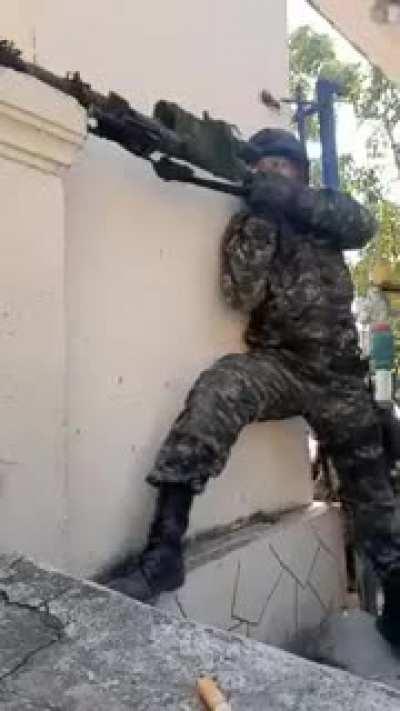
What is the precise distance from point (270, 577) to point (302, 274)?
126 cm

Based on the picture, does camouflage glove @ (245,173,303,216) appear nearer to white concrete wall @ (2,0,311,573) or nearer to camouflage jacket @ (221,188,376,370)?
camouflage jacket @ (221,188,376,370)

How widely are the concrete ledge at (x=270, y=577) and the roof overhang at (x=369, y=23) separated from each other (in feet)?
6.03

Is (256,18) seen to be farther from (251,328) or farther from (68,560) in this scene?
(68,560)

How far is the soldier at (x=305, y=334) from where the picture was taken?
3412 millimetres

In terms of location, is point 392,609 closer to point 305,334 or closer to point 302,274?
point 305,334

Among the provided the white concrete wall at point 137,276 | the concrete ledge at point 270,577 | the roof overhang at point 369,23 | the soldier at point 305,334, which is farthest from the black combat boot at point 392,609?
the roof overhang at point 369,23

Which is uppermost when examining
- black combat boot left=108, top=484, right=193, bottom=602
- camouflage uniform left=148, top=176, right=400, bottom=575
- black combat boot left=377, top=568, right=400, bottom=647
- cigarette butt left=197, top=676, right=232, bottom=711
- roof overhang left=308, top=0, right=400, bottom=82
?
roof overhang left=308, top=0, right=400, bottom=82

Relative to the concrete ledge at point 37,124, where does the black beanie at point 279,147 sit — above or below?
above

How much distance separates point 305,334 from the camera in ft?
11.7

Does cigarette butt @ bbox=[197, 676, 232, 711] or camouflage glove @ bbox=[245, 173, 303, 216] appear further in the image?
camouflage glove @ bbox=[245, 173, 303, 216]

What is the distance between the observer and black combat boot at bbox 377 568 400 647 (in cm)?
350

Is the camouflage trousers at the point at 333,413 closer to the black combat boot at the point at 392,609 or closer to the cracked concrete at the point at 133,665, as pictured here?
the black combat boot at the point at 392,609

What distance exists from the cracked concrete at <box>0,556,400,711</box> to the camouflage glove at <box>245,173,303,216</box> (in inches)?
85.5

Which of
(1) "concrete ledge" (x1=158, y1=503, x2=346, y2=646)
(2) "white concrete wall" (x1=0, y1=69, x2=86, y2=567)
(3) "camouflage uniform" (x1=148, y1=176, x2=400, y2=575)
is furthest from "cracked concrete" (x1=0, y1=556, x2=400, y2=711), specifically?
(3) "camouflage uniform" (x1=148, y1=176, x2=400, y2=575)
